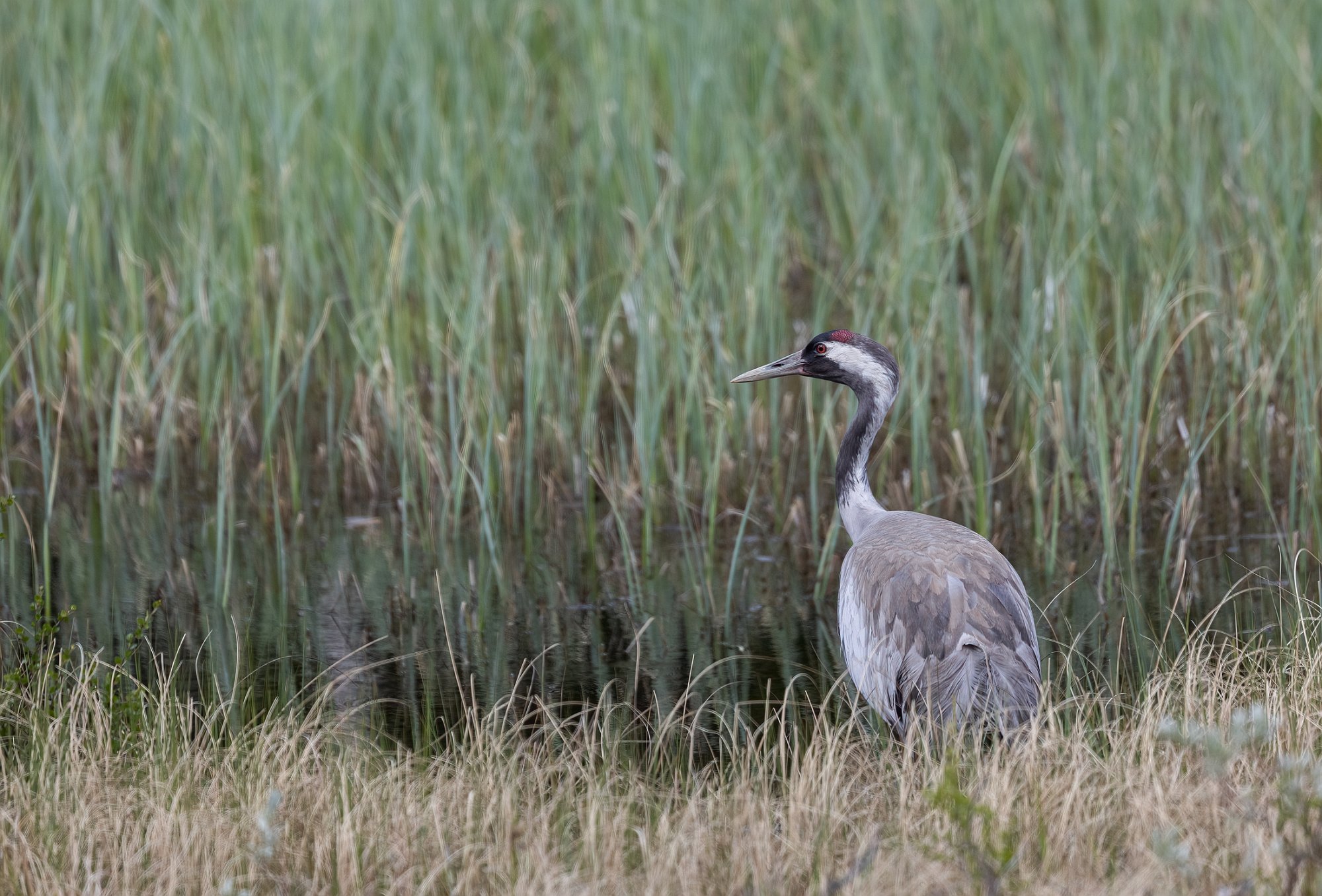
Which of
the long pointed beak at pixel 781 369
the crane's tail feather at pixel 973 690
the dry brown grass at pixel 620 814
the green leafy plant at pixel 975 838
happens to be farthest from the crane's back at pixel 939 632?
the long pointed beak at pixel 781 369

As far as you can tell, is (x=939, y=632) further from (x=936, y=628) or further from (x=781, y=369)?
(x=781, y=369)

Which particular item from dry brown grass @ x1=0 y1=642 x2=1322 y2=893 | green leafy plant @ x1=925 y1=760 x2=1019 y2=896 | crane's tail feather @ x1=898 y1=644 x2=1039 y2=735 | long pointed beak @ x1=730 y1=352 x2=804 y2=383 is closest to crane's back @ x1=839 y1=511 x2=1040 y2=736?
crane's tail feather @ x1=898 y1=644 x2=1039 y2=735

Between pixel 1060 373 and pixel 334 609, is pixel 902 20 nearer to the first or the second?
pixel 1060 373

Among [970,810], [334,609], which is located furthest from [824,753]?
[334,609]

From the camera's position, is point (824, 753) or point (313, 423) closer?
point (824, 753)

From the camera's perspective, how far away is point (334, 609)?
493cm

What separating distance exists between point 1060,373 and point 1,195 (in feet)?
12.7

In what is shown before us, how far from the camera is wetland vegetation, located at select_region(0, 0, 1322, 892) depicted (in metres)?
3.86

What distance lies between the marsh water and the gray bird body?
0.19 meters

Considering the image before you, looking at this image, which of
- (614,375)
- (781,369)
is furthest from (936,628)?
(614,375)

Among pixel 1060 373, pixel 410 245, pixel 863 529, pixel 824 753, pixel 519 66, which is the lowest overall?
pixel 824 753

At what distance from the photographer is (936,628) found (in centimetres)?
375

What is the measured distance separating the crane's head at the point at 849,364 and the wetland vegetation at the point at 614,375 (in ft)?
1.39

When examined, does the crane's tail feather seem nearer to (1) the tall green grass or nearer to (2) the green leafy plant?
(2) the green leafy plant
